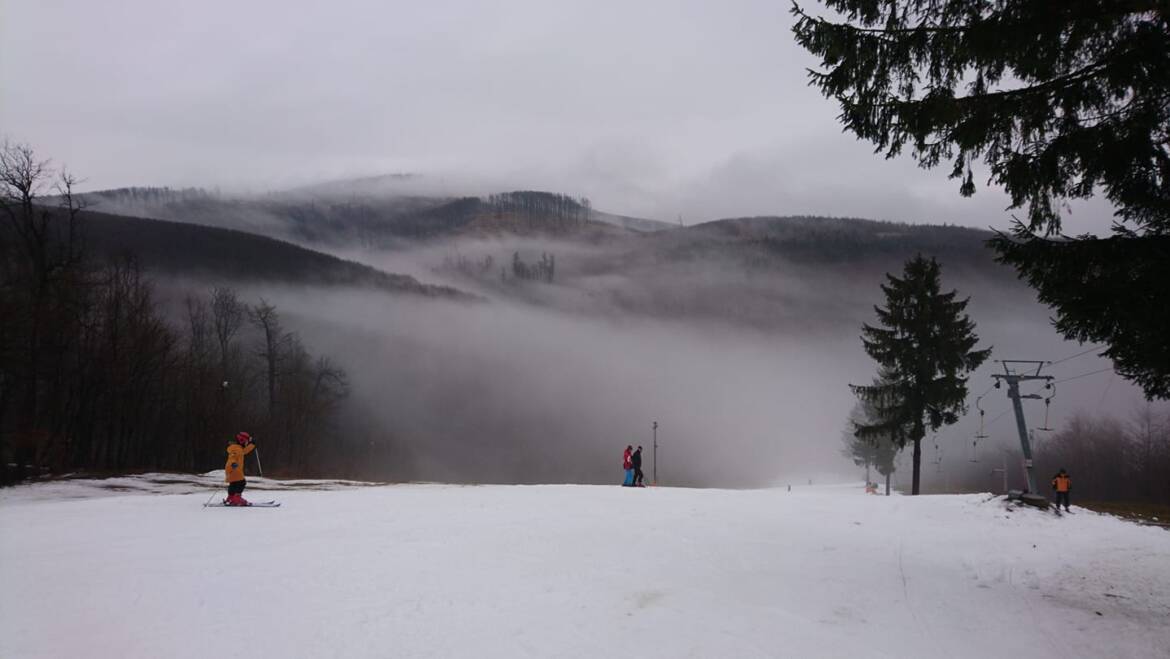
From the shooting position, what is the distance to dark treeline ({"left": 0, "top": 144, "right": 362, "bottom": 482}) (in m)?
27.7

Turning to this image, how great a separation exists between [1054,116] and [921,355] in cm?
2678

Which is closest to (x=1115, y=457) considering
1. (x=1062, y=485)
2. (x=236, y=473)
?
(x=1062, y=485)

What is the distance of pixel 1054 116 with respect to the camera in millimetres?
8867

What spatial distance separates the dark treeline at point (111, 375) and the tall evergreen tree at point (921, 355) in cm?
3860

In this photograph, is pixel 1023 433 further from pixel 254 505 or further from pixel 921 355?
pixel 254 505

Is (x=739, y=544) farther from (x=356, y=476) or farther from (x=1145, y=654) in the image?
A: (x=356, y=476)

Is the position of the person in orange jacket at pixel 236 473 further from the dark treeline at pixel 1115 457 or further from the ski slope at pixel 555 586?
the dark treeline at pixel 1115 457

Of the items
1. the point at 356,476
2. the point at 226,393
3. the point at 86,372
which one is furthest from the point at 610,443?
the point at 86,372

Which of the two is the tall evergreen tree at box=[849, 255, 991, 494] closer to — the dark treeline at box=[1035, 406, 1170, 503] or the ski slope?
the ski slope

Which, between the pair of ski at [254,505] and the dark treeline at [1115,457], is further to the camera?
the dark treeline at [1115,457]

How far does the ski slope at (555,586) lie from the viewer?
6.95 m

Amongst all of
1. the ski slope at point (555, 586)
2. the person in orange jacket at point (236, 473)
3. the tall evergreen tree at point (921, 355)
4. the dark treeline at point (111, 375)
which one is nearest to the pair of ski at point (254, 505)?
the person in orange jacket at point (236, 473)

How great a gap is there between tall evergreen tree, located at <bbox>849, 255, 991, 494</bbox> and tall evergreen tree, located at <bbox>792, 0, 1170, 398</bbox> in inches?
994

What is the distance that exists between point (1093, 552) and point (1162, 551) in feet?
5.25
